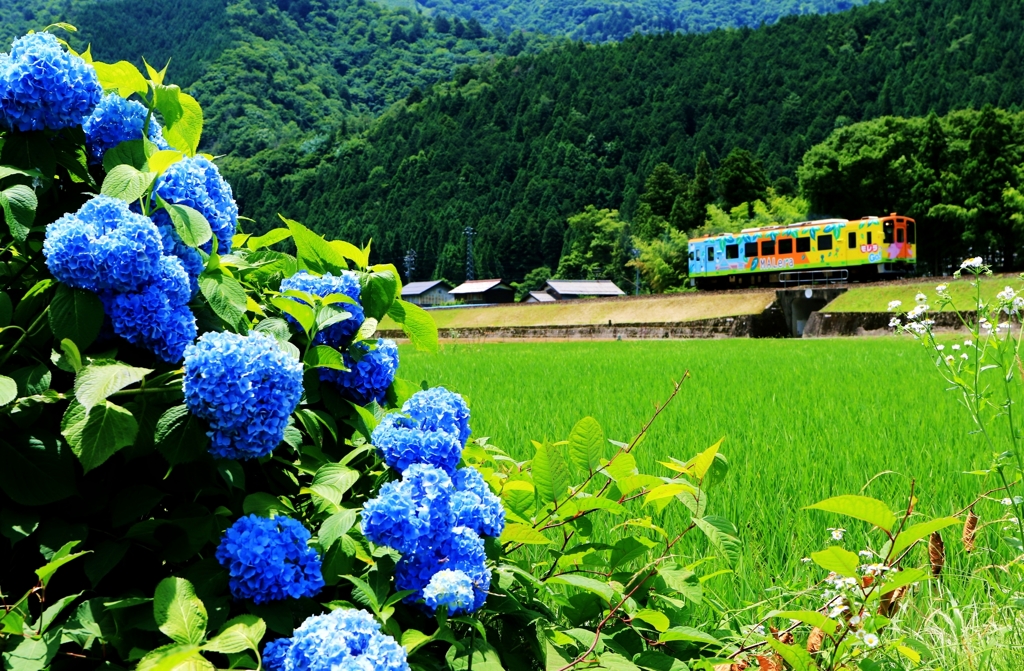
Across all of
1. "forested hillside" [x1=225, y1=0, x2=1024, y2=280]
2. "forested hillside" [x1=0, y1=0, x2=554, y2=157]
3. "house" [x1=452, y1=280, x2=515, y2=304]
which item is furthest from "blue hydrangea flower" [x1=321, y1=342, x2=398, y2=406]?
"forested hillside" [x1=0, y1=0, x2=554, y2=157]

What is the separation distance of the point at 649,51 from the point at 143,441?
330 feet

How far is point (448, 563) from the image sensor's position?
1.19 metres

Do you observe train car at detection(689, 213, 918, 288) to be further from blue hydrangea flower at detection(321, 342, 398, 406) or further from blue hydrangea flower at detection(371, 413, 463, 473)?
blue hydrangea flower at detection(371, 413, 463, 473)

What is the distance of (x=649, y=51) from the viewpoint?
93625mm

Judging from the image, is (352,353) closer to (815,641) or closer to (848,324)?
(815,641)

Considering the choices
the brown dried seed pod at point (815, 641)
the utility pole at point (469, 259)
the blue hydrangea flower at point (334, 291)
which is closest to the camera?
the blue hydrangea flower at point (334, 291)

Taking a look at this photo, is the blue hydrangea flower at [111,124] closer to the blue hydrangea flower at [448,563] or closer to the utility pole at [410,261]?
the blue hydrangea flower at [448,563]

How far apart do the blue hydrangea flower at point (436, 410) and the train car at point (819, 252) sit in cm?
2487

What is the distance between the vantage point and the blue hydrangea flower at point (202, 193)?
1349 millimetres

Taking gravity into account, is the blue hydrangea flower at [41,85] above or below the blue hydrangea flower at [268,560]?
above

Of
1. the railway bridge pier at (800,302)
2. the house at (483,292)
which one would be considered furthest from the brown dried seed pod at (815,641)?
the house at (483,292)

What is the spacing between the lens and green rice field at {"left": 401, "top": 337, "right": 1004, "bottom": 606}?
272cm

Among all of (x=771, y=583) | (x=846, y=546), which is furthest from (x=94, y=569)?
(x=846, y=546)

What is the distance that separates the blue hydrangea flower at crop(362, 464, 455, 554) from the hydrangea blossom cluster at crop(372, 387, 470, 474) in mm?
108
